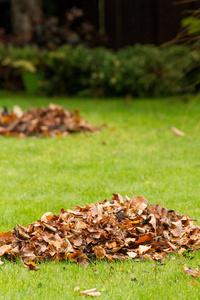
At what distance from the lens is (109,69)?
35.0 feet

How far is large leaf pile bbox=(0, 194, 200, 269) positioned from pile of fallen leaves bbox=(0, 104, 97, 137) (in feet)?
11.7

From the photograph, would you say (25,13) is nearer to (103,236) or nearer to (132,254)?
(103,236)

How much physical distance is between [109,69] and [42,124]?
432 centimetres

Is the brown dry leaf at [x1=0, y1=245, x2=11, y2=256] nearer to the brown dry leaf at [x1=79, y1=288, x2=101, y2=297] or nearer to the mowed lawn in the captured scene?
the mowed lawn

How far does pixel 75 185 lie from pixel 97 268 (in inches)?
63.7

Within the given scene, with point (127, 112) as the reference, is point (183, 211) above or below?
above

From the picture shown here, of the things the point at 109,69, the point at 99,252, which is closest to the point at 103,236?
the point at 99,252

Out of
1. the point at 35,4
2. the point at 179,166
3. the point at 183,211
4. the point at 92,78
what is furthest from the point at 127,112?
the point at 35,4

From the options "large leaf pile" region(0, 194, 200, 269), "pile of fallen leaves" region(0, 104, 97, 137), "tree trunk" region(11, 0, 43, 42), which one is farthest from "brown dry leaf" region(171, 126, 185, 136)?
"tree trunk" region(11, 0, 43, 42)

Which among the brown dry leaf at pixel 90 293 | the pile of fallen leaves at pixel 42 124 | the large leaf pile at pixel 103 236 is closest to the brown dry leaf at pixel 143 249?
the large leaf pile at pixel 103 236

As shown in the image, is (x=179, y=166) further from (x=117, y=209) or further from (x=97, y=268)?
(x=97, y=268)

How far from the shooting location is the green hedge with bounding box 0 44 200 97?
34.9 feet

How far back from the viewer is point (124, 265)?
2721 millimetres

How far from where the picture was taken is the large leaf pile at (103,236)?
281 centimetres
